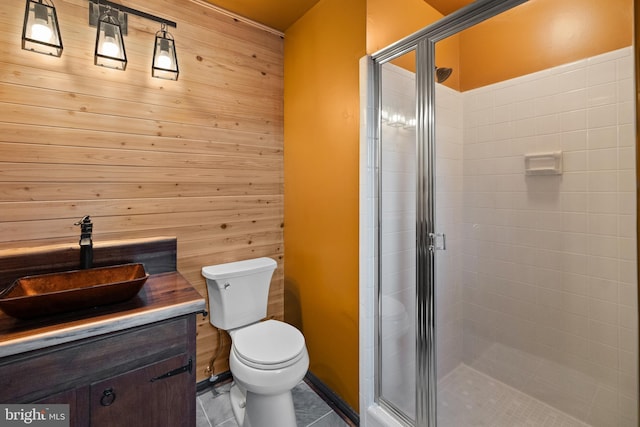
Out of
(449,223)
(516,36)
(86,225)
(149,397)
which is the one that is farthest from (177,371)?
(516,36)

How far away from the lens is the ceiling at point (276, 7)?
6.02ft

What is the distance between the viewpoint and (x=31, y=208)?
1.42 meters

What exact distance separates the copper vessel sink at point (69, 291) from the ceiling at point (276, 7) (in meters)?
1.65

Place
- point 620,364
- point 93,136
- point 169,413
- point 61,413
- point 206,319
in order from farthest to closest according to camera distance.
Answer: point 206,319 → point 93,136 → point 620,364 → point 169,413 → point 61,413

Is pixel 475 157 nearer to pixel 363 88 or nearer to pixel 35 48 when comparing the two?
pixel 363 88

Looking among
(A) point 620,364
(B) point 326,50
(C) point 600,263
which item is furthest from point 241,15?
(A) point 620,364

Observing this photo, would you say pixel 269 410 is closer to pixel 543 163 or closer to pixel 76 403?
pixel 76 403

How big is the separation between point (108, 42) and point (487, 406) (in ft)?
9.06

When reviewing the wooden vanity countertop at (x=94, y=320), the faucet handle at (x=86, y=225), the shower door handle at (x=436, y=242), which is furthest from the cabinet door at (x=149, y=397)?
the shower door handle at (x=436, y=242)

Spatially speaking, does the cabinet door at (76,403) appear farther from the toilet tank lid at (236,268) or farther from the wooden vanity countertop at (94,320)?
the toilet tank lid at (236,268)

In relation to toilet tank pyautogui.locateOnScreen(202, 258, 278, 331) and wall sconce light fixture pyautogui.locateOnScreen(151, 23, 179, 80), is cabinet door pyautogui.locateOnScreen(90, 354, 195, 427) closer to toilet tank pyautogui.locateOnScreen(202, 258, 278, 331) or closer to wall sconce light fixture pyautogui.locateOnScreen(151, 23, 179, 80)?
toilet tank pyautogui.locateOnScreen(202, 258, 278, 331)

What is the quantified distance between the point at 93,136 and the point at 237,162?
779 millimetres
